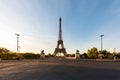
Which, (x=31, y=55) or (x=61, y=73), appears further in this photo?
(x=31, y=55)

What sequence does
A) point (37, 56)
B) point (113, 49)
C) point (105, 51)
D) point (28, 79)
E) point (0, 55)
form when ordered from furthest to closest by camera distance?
1. point (105, 51)
2. point (37, 56)
3. point (113, 49)
4. point (0, 55)
5. point (28, 79)

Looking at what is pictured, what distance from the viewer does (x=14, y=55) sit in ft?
198

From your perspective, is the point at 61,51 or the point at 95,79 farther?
the point at 61,51

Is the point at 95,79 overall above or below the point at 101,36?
below

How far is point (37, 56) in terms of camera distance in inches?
3201

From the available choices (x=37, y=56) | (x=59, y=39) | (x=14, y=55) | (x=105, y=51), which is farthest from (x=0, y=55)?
(x=105, y=51)

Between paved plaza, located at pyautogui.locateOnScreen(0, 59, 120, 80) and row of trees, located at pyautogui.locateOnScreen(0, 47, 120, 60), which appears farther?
row of trees, located at pyautogui.locateOnScreen(0, 47, 120, 60)

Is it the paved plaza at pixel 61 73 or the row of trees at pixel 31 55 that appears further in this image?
the row of trees at pixel 31 55

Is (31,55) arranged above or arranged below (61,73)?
above

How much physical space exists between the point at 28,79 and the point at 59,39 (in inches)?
3047

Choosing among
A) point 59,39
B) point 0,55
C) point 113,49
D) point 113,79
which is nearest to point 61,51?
point 59,39

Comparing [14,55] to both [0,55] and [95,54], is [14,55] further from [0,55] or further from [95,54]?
[95,54]

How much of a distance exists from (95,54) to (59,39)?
17.3 metres

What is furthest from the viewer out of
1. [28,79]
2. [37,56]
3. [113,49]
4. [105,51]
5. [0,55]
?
[105,51]
